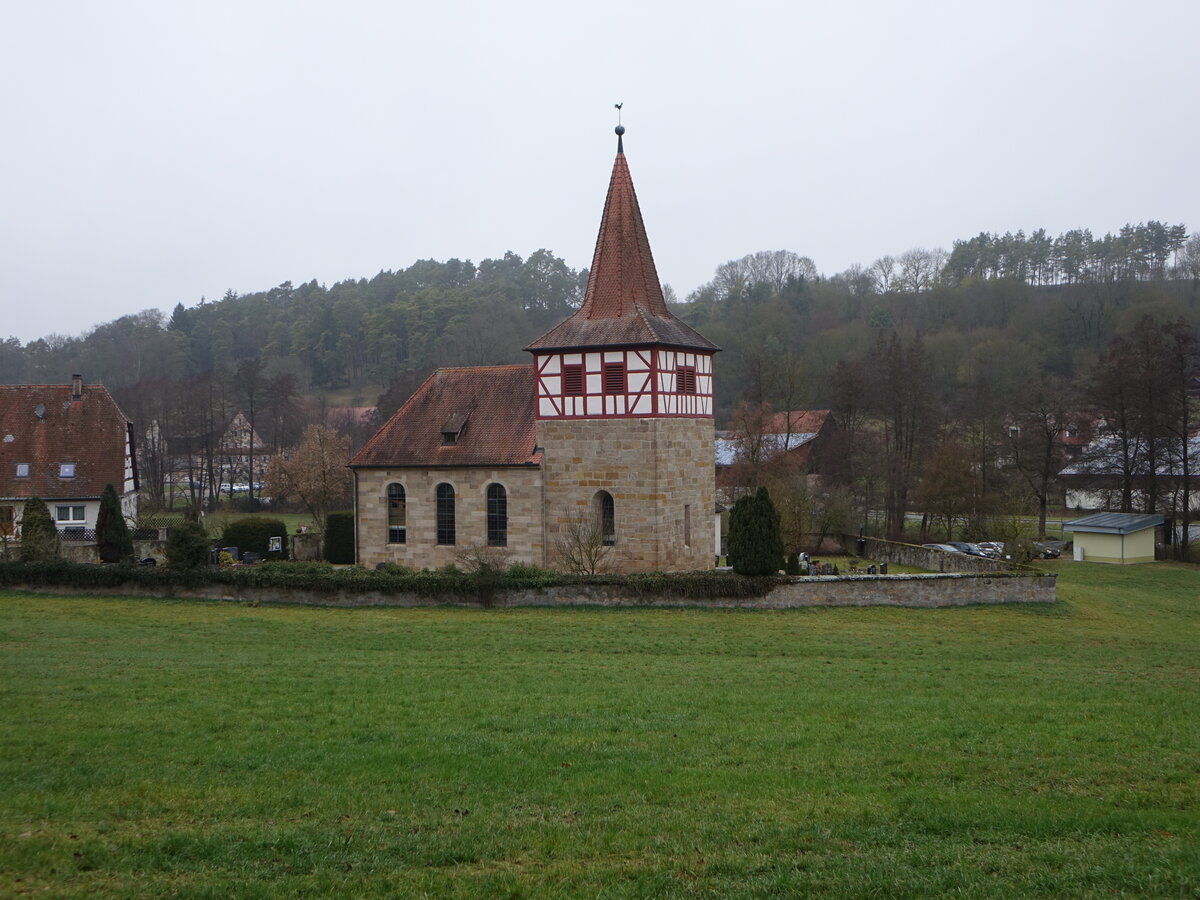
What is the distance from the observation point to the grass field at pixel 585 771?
25.2 ft

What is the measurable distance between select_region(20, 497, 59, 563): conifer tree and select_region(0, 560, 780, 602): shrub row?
0.58 meters

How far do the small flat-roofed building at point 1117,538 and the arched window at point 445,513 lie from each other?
88.6 ft

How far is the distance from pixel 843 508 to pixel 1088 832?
34.7 meters

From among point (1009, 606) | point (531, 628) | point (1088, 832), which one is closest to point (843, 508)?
point (1009, 606)

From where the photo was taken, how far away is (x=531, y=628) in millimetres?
22516

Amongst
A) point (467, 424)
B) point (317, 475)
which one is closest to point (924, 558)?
point (467, 424)

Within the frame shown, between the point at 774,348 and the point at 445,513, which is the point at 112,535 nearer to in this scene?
the point at 445,513

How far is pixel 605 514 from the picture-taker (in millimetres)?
Result: 30266

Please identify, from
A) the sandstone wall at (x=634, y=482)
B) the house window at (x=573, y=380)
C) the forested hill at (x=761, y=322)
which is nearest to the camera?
the sandstone wall at (x=634, y=482)

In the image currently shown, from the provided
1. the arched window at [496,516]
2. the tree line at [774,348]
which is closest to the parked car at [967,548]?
the tree line at [774,348]

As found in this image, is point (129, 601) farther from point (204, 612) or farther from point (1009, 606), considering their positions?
point (1009, 606)

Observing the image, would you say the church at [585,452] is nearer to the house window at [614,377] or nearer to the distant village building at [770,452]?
the house window at [614,377]

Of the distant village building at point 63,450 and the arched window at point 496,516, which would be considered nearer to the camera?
the arched window at point 496,516

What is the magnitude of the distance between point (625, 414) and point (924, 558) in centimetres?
1275
